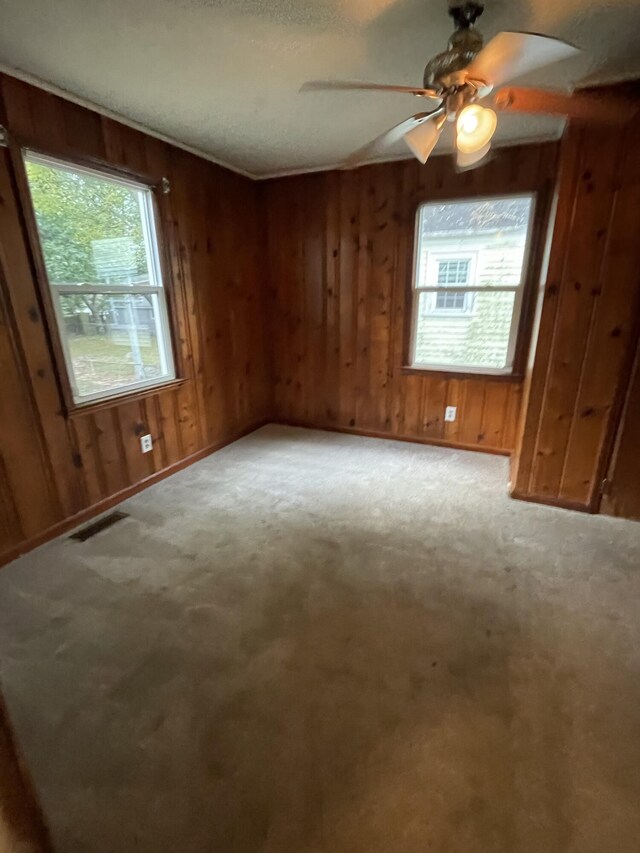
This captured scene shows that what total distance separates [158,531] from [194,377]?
4.33ft

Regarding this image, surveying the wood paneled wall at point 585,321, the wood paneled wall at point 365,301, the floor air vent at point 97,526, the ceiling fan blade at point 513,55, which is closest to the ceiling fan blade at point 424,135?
the ceiling fan blade at point 513,55

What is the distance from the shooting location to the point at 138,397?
9.15ft

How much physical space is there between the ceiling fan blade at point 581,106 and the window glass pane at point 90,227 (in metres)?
2.14

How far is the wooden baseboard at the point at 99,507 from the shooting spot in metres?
2.20

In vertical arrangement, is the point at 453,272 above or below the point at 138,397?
above

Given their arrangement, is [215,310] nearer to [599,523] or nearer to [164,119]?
[164,119]

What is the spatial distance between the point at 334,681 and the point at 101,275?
2496 millimetres

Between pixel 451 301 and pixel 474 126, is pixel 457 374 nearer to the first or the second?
pixel 451 301

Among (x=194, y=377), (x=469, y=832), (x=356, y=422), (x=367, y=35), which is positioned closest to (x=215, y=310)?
(x=194, y=377)

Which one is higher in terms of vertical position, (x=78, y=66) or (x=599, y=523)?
(x=78, y=66)

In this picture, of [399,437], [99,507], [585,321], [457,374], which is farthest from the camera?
[399,437]

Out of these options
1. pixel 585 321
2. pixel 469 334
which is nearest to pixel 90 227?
pixel 469 334

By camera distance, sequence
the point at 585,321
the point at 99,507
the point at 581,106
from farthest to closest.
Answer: the point at 99,507 → the point at 585,321 → the point at 581,106

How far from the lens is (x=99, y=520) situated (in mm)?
2549
